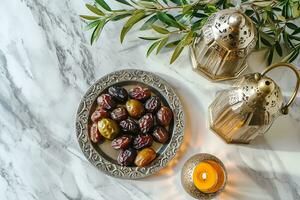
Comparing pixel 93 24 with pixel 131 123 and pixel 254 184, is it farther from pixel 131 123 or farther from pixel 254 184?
pixel 254 184

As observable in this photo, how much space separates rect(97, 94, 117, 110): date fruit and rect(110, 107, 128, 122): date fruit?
0.01 meters

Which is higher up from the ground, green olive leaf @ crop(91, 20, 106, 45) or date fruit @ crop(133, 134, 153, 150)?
green olive leaf @ crop(91, 20, 106, 45)

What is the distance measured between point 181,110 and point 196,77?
0.24 ft

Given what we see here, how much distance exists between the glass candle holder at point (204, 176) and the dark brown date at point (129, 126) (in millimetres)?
111

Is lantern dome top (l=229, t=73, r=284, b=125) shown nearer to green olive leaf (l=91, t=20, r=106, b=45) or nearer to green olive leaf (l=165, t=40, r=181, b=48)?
green olive leaf (l=165, t=40, r=181, b=48)

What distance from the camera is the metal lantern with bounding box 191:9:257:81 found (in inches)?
33.0

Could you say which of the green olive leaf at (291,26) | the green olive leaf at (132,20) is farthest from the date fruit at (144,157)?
the green olive leaf at (291,26)

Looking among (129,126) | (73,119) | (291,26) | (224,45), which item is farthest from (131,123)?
(291,26)

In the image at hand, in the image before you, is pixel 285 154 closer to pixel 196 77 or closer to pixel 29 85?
pixel 196 77

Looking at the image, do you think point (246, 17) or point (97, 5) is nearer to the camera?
point (246, 17)

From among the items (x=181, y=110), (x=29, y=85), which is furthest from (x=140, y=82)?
(x=29, y=85)

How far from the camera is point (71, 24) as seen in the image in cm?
96

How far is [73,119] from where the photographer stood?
92 cm

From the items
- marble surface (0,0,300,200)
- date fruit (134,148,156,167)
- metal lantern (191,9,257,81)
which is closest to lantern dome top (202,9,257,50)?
metal lantern (191,9,257,81)
